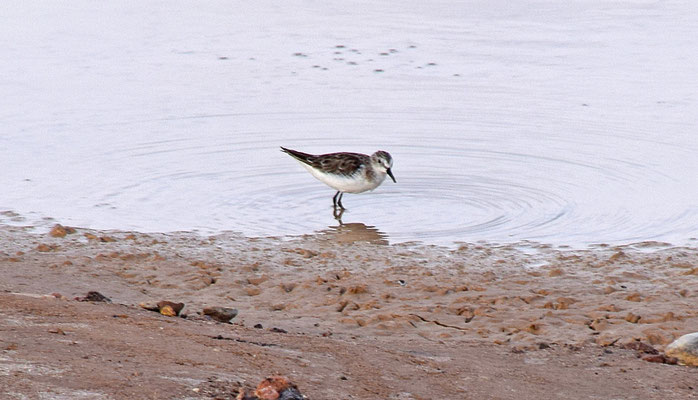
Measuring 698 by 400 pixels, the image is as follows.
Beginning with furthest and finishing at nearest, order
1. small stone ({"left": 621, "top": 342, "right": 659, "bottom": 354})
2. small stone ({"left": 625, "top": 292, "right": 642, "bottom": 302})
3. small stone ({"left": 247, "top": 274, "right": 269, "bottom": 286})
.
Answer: small stone ({"left": 247, "top": 274, "right": 269, "bottom": 286})
small stone ({"left": 625, "top": 292, "right": 642, "bottom": 302})
small stone ({"left": 621, "top": 342, "right": 659, "bottom": 354})

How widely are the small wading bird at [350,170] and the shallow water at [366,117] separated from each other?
296mm

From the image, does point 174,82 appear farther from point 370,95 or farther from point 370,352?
point 370,352

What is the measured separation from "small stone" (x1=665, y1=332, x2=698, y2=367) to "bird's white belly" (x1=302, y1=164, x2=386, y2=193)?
511 cm

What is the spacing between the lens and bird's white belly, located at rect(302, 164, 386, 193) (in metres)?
11.3

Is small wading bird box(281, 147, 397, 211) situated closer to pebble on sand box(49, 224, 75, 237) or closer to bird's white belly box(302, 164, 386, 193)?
bird's white belly box(302, 164, 386, 193)

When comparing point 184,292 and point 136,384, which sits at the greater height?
point 136,384

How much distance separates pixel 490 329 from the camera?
746 cm

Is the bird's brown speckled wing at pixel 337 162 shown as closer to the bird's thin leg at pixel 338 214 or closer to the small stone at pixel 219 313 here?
the bird's thin leg at pixel 338 214

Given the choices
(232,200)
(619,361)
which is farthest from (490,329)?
(232,200)

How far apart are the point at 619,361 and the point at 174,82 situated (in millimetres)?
10769

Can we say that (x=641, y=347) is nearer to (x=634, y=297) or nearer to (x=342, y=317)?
(x=634, y=297)

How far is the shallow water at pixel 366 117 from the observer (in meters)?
10.9

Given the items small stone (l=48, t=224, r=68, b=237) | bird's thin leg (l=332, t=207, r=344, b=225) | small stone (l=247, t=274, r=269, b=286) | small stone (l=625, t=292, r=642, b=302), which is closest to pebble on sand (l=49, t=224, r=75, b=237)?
small stone (l=48, t=224, r=68, b=237)

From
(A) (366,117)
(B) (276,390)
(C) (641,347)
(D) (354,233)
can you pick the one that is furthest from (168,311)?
(A) (366,117)
